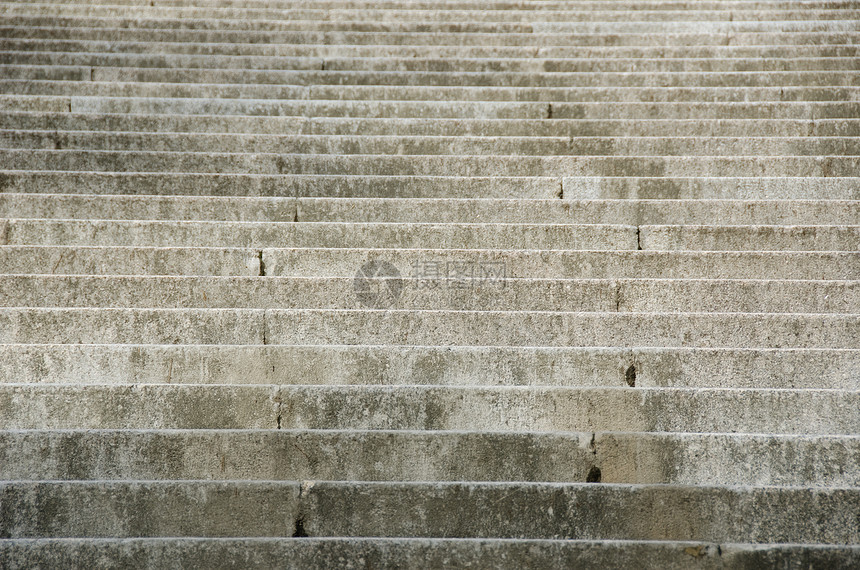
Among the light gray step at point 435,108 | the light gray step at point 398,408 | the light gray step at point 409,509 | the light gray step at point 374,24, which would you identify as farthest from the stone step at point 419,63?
the light gray step at point 409,509

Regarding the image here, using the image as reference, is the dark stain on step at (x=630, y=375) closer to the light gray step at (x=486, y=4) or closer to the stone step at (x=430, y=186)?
the stone step at (x=430, y=186)

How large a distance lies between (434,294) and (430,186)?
3.41ft

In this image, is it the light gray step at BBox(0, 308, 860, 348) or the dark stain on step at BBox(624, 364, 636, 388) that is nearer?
the dark stain on step at BBox(624, 364, 636, 388)

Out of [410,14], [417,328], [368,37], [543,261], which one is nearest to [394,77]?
[368,37]

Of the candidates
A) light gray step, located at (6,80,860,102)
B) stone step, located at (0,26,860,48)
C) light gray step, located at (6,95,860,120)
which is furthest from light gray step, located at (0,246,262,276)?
stone step, located at (0,26,860,48)

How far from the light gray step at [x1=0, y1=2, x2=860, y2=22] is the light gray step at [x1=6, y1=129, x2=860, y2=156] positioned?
232cm

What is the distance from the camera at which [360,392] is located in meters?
2.79

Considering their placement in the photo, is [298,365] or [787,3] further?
[787,3]

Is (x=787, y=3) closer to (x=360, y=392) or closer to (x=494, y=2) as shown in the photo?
(x=494, y=2)

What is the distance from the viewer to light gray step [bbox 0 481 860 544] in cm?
236

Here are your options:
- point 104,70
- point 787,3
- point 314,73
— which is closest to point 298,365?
point 314,73

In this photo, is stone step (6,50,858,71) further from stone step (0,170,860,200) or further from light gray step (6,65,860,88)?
stone step (0,170,860,200)

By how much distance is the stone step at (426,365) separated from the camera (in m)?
2.97

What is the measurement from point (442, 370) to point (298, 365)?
24.6 inches
